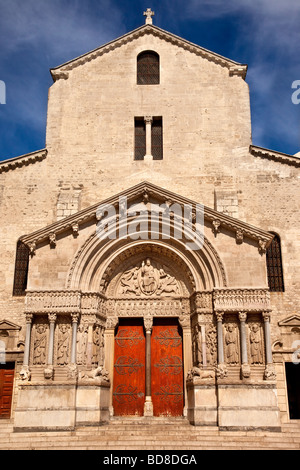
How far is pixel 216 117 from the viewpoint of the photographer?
20375 mm

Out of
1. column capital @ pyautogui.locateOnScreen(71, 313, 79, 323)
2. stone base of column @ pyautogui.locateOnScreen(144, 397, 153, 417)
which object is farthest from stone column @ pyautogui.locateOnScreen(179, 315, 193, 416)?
column capital @ pyautogui.locateOnScreen(71, 313, 79, 323)

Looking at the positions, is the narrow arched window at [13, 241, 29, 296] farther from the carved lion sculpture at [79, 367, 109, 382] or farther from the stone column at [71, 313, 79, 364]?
the carved lion sculpture at [79, 367, 109, 382]

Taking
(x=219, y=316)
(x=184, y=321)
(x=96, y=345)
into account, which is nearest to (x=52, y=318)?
(x=96, y=345)

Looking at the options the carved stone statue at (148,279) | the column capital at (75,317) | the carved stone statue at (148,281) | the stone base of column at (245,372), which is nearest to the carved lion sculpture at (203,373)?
the stone base of column at (245,372)

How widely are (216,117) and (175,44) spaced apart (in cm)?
410

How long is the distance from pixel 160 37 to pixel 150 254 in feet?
33.8

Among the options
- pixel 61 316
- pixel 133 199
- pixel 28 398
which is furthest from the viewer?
pixel 133 199

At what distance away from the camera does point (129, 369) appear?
17016 mm

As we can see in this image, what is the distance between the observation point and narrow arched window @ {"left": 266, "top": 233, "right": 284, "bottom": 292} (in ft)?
59.5

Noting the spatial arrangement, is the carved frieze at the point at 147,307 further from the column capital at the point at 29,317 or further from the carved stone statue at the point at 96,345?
the column capital at the point at 29,317

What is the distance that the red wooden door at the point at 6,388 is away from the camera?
56.3 ft

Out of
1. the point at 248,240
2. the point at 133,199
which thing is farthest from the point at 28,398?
the point at 248,240

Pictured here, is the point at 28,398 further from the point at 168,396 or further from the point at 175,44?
the point at 175,44
